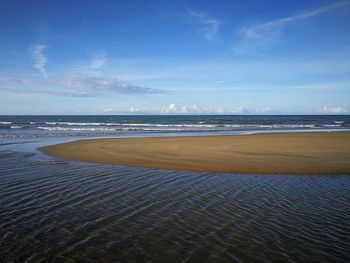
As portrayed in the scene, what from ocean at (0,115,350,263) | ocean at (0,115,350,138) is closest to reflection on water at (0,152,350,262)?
ocean at (0,115,350,263)

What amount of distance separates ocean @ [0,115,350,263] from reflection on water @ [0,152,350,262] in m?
0.02

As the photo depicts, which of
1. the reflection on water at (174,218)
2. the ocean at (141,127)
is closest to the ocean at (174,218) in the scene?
the reflection on water at (174,218)

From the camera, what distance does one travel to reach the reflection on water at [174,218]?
438 centimetres

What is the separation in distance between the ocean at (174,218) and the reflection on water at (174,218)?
2 centimetres

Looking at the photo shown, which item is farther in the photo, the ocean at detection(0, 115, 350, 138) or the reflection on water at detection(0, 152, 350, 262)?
the ocean at detection(0, 115, 350, 138)

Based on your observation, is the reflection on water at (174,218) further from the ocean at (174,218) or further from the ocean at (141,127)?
the ocean at (141,127)

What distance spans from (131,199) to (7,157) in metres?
9.64

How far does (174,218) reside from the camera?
19.0 feet

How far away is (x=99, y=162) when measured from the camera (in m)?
12.4

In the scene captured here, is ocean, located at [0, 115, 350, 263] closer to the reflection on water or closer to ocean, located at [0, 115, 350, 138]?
the reflection on water

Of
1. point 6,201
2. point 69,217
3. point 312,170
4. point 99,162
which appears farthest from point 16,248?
point 312,170

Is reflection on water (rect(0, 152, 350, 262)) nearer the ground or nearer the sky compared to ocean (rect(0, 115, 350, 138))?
nearer the ground

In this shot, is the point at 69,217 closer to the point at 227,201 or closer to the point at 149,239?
the point at 149,239

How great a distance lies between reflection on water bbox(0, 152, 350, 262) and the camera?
4.38m
